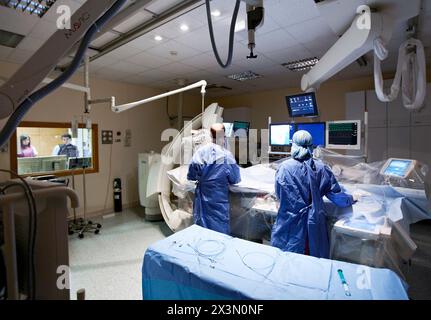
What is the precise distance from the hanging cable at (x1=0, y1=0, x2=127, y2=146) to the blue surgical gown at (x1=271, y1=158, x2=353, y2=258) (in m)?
1.73

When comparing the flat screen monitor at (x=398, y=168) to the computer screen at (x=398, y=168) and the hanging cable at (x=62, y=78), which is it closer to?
the computer screen at (x=398, y=168)

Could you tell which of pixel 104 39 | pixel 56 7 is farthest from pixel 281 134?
pixel 56 7

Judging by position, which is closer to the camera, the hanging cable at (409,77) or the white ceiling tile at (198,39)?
the hanging cable at (409,77)

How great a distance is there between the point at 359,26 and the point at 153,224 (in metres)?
3.82

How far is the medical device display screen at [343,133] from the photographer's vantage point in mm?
2748

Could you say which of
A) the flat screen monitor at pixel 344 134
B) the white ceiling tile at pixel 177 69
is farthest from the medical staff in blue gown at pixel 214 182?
the white ceiling tile at pixel 177 69

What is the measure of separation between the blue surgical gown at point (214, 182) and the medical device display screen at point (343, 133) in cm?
123

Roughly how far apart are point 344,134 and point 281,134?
86 centimetres

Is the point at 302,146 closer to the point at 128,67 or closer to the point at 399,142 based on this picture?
the point at 399,142

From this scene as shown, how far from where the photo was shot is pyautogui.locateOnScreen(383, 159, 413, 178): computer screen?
224cm

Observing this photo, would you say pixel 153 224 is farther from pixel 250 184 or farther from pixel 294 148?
pixel 294 148

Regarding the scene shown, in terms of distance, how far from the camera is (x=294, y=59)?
3.86m

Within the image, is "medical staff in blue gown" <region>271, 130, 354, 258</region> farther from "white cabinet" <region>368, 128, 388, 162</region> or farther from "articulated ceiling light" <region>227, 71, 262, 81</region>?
"white cabinet" <region>368, 128, 388, 162</region>
